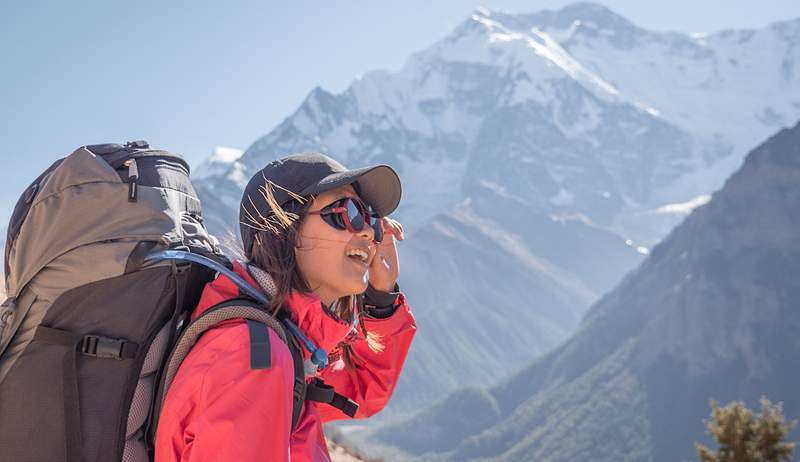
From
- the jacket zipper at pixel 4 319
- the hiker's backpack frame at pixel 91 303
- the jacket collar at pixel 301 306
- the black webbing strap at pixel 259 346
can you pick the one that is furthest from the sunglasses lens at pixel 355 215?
the jacket zipper at pixel 4 319

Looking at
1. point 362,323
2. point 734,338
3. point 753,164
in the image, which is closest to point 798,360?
point 734,338

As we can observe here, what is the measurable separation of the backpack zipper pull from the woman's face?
0.76m

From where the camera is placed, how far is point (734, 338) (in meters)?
170

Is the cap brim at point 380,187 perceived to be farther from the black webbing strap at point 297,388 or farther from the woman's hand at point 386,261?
the black webbing strap at point 297,388

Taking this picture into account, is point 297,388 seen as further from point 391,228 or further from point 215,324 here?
point 391,228

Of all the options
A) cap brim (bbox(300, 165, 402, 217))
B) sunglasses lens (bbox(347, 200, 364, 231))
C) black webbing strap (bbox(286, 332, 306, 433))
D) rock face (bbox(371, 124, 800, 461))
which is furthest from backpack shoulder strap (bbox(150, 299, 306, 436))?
rock face (bbox(371, 124, 800, 461))

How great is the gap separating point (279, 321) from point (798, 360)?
176396mm

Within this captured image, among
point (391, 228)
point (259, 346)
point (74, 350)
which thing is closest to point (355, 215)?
point (391, 228)

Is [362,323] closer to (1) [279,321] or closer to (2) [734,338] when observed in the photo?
(1) [279,321]

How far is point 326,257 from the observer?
3.56 m

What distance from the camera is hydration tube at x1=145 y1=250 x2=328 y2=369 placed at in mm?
3094

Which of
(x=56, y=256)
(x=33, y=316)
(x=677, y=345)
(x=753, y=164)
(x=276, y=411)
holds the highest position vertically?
(x=753, y=164)

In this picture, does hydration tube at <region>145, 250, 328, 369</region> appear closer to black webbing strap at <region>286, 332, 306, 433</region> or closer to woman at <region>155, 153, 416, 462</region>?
woman at <region>155, 153, 416, 462</region>

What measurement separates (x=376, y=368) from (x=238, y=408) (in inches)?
78.9
